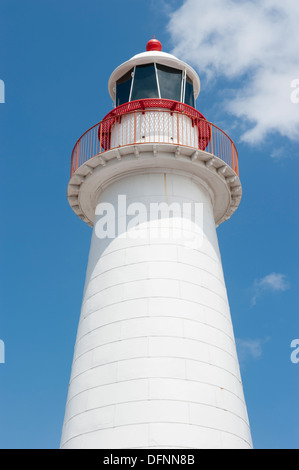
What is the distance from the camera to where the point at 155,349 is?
38.4 ft

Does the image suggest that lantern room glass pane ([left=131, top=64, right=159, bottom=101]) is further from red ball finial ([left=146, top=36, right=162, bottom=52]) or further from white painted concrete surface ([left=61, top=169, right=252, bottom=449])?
white painted concrete surface ([left=61, top=169, right=252, bottom=449])

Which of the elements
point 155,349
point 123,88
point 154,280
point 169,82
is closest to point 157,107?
point 169,82

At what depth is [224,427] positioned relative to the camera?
37.0 ft

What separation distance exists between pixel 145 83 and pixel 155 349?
858 cm

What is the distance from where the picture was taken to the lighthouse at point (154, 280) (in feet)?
36.5

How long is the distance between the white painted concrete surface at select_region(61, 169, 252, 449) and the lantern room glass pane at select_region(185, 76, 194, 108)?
152 inches

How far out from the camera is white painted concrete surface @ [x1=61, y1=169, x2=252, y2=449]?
10.9 meters

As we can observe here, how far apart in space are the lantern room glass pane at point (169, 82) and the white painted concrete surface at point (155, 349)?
3.41 m

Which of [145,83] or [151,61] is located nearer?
[145,83]

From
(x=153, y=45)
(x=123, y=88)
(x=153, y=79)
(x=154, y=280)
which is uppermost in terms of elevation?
(x=153, y=45)

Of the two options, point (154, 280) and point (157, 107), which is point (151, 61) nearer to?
point (157, 107)

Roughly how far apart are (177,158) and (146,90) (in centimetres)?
301

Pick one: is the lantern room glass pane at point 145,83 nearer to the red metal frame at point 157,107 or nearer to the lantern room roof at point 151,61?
the lantern room roof at point 151,61
